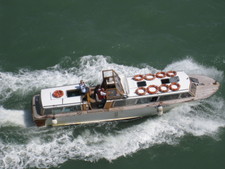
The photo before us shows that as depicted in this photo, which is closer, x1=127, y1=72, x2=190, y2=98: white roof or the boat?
the boat

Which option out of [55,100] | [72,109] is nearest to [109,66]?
[72,109]

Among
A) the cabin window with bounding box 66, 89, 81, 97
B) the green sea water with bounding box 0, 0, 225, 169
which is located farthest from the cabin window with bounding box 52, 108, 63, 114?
the green sea water with bounding box 0, 0, 225, 169

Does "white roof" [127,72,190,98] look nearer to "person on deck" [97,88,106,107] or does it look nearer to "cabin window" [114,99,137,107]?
"cabin window" [114,99,137,107]

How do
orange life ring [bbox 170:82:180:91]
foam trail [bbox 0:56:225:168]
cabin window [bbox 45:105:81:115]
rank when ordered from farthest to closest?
orange life ring [bbox 170:82:180:91] → cabin window [bbox 45:105:81:115] → foam trail [bbox 0:56:225:168]

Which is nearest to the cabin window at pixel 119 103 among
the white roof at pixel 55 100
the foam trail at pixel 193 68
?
the white roof at pixel 55 100

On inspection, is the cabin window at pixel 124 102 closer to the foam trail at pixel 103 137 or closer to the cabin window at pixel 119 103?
the cabin window at pixel 119 103

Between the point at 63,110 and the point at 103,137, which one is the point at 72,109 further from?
the point at 103,137
